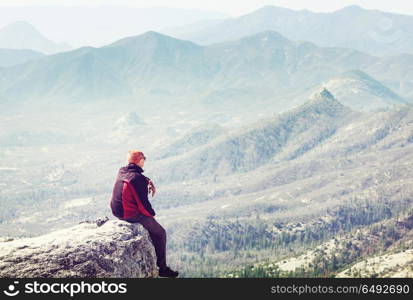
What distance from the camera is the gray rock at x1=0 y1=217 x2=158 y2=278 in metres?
32.6

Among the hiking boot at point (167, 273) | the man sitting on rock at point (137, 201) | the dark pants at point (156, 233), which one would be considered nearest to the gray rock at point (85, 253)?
the dark pants at point (156, 233)

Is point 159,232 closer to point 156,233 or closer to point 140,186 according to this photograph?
point 156,233

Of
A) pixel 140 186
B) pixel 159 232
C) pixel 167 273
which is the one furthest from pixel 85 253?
pixel 167 273

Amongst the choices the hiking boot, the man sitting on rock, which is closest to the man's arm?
the man sitting on rock

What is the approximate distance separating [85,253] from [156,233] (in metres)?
5.35

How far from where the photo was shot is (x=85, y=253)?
111 ft

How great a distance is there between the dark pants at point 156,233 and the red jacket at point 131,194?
331 mm

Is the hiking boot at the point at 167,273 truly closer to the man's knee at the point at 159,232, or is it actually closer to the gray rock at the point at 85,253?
the gray rock at the point at 85,253

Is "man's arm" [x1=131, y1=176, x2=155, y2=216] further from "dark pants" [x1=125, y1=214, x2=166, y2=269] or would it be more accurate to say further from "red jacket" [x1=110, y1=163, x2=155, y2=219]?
"dark pants" [x1=125, y1=214, x2=166, y2=269]

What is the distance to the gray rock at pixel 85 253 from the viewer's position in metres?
32.6

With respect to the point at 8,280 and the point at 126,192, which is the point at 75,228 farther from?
→ the point at 8,280

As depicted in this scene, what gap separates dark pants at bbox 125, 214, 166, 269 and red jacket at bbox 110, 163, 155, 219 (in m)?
0.33

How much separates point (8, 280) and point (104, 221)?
8.89 m

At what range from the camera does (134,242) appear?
3622 centimetres
